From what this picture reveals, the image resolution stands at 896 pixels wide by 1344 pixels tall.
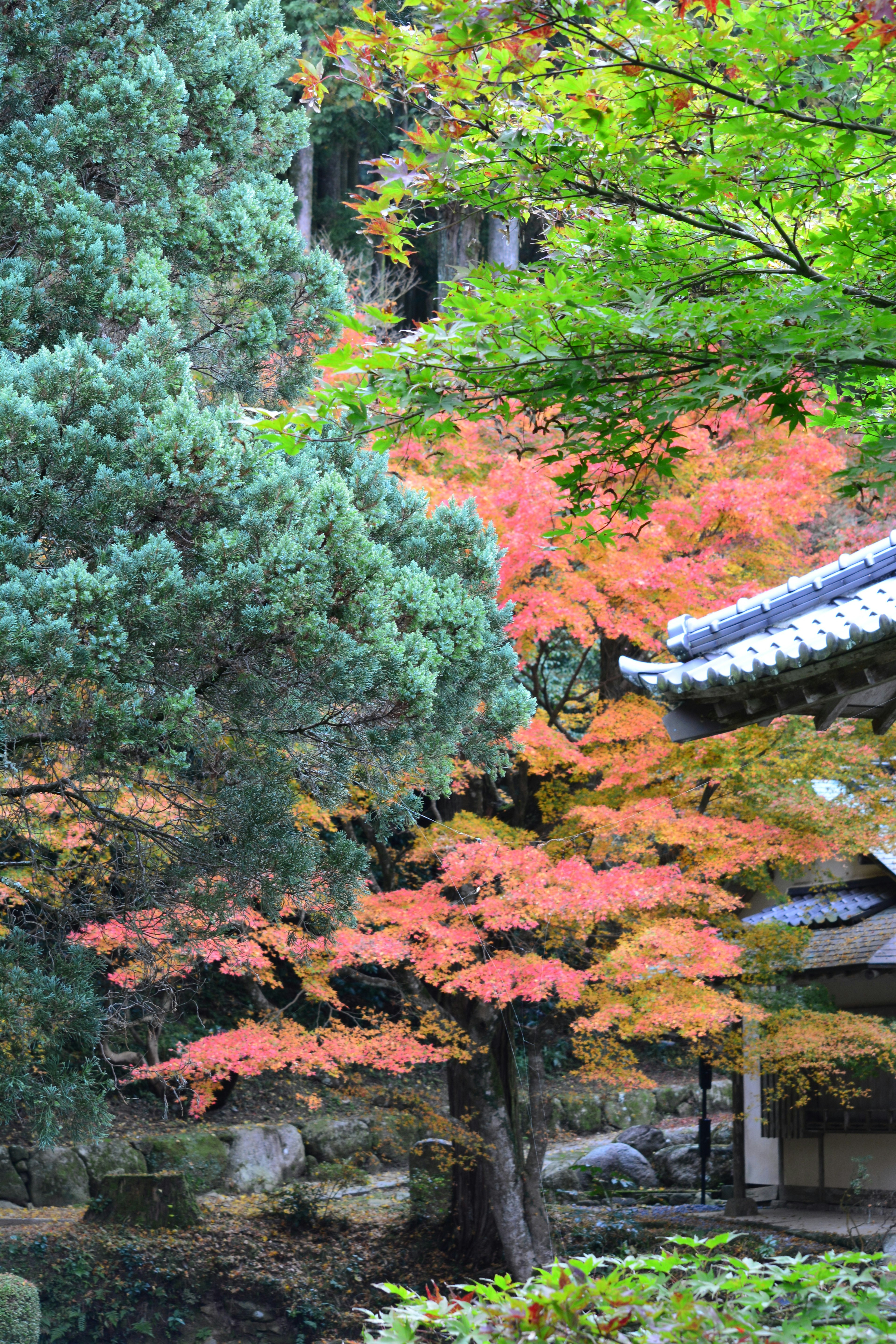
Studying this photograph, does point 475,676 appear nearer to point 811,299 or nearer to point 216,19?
point 811,299

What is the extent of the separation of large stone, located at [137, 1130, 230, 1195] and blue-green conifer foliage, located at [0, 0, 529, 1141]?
Result: 687 cm

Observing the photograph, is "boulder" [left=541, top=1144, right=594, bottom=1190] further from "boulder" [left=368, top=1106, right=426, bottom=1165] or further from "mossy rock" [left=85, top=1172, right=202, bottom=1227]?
"mossy rock" [left=85, top=1172, right=202, bottom=1227]

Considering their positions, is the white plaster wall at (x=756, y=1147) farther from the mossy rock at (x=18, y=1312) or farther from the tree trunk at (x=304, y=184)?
the tree trunk at (x=304, y=184)

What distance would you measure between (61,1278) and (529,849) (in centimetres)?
593

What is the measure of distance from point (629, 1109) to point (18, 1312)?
13.6 metres

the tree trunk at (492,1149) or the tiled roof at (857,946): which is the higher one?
the tiled roof at (857,946)

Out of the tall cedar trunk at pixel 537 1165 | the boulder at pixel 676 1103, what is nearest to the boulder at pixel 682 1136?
the boulder at pixel 676 1103

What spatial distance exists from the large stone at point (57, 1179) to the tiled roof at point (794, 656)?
11.8 meters

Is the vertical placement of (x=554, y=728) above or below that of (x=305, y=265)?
below

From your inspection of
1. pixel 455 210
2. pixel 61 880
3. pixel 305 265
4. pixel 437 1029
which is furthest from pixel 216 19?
pixel 437 1029

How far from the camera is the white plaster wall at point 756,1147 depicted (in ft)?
49.1

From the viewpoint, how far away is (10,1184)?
12.9m

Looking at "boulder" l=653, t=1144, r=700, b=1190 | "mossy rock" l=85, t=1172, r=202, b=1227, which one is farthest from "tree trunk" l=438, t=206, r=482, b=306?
"boulder" l=653, t=1144, r=700, b=1190

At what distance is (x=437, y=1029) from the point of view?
32.5 feet
